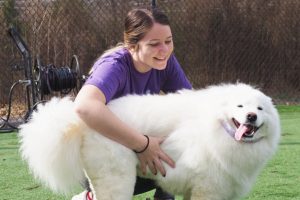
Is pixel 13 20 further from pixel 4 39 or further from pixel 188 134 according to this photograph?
pixel 188 134

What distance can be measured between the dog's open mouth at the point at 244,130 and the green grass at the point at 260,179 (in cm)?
101

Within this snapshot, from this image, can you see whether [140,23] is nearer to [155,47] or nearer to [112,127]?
[155,47]

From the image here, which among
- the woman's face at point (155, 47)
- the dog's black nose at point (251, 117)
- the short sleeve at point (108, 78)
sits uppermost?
the woman's face at point (155, 47)

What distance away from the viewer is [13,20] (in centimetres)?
741

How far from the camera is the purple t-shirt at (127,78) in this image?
2684 mm

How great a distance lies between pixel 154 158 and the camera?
262cm

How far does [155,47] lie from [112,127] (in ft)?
1.52

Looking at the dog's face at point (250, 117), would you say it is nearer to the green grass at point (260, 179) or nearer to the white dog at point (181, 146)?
the white dog at point (181, 146)

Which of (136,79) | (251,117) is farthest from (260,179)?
(251,117)

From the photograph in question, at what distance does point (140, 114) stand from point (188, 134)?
9.7 inches

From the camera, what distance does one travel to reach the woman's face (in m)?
2.74

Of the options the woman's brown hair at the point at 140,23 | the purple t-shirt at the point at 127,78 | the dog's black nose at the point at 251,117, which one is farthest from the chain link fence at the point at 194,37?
the dog's black nose at the point at 251,117

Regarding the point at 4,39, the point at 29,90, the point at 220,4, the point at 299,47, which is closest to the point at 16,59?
the point at 4,39

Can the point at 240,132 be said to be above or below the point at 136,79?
below
